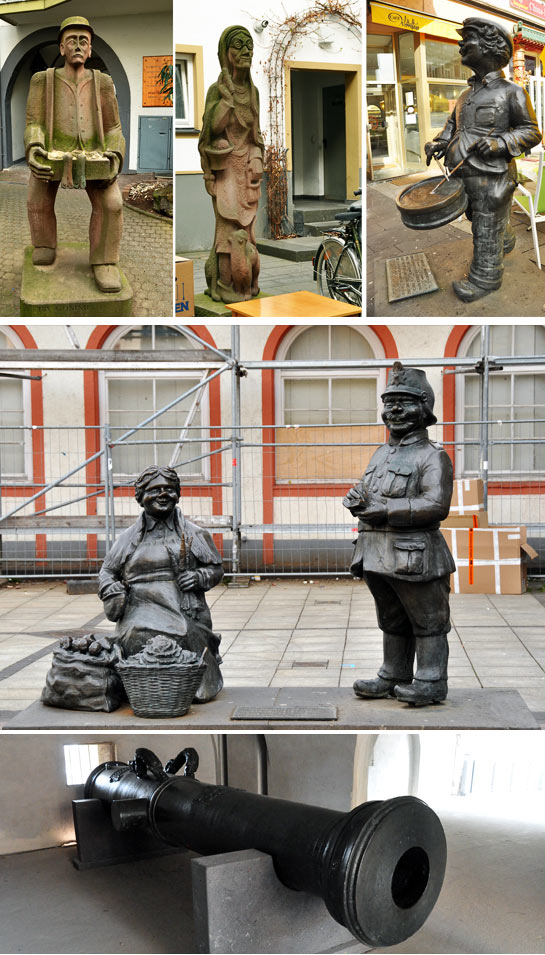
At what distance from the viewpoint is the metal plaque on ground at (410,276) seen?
212 inches

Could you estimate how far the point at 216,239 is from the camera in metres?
5.62

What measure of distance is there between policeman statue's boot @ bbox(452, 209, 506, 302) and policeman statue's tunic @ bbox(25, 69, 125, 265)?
168 cm

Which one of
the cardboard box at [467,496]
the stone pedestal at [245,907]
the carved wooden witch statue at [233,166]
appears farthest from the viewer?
the cardboard box at [467,496]

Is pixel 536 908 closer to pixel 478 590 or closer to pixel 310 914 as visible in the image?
pixel 310 914

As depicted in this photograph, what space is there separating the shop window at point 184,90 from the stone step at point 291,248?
0.77 meters

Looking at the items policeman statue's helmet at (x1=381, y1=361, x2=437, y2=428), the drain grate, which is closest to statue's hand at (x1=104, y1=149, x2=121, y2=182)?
policeman statue's helmet at (x1=381, y1=361, x2=437, y2=428)

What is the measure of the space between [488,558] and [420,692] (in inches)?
181

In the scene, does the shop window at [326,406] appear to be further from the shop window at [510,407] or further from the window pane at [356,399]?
the shop window at [510,407]

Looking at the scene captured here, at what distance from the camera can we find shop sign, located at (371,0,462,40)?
4.88 m

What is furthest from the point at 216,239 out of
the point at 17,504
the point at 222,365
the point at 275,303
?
the point at 17,504

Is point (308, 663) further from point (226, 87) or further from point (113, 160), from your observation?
point (226, 87)

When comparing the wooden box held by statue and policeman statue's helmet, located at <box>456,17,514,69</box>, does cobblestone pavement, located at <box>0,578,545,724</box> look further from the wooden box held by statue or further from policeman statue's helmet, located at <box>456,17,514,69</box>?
policeman statue's helmet, located at <box>456,17,514,69</box>

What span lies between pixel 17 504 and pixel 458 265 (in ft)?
21.9

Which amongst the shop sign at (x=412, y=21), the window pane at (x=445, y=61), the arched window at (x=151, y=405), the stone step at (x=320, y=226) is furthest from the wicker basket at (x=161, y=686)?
the arched window at (x=151, y=405)
